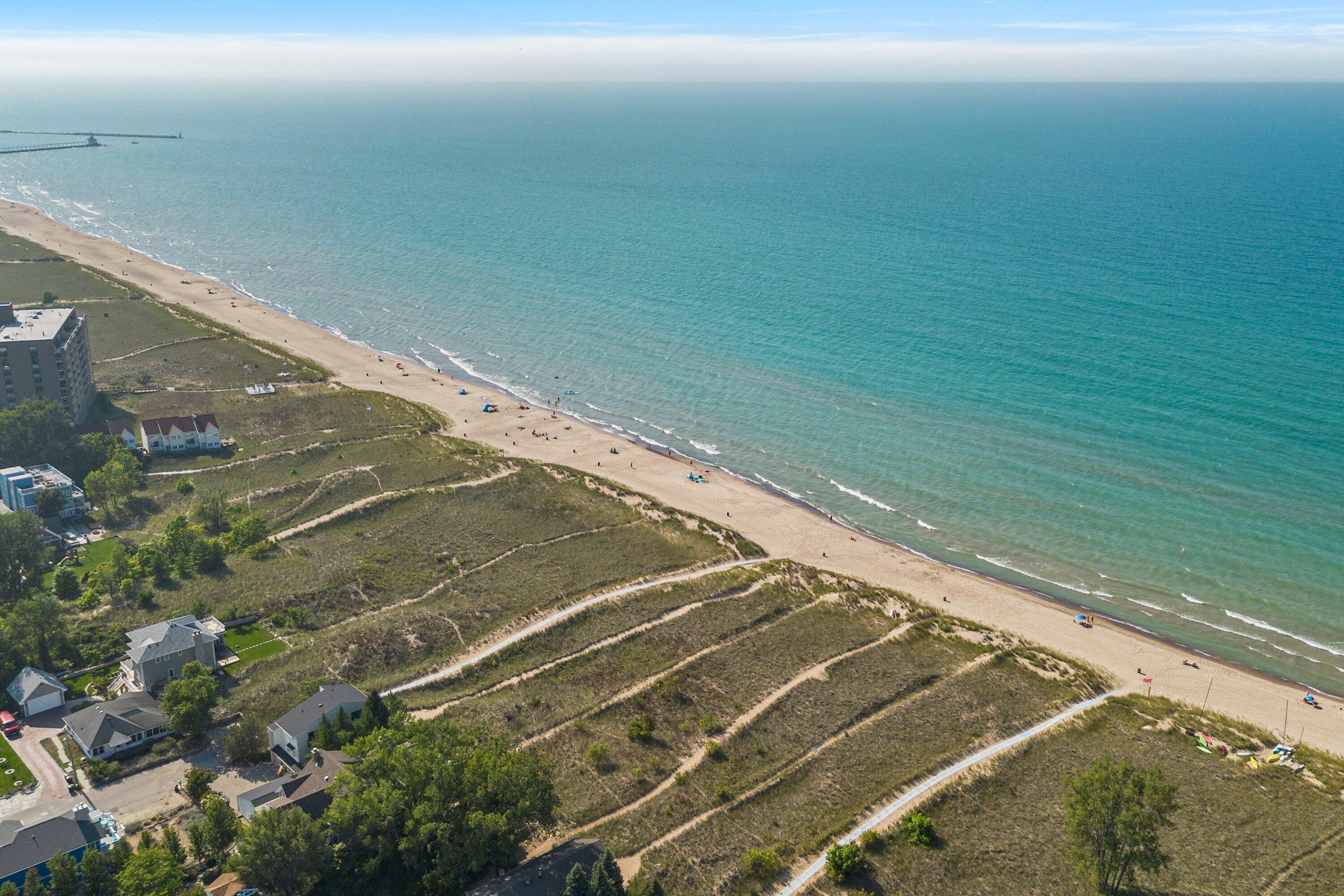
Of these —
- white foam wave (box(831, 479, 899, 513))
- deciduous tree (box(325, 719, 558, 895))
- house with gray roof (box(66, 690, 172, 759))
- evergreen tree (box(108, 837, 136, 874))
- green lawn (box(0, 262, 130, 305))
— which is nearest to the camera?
evergreen tree (box(108, 837, 136, 874))

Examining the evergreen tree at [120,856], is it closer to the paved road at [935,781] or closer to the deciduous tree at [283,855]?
the deciduous tree at [283,855]

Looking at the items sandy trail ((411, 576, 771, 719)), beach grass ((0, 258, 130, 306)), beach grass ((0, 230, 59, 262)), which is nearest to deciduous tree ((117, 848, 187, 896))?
sandy trail ((411, 576, 771, 719))

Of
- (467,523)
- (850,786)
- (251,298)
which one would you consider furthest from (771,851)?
(251,298)

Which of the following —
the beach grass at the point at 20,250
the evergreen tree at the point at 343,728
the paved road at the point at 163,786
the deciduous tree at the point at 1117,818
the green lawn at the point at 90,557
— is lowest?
the paved road at the point at 163,786

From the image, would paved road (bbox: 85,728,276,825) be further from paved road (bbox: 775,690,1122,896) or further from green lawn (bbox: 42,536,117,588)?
paved road (bbox: 775,690,1122,896)

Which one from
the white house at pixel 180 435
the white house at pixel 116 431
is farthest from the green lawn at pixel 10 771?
the white house at pixel 180 435
